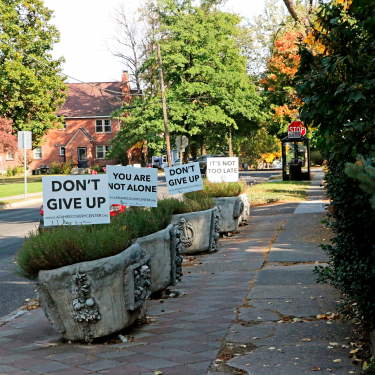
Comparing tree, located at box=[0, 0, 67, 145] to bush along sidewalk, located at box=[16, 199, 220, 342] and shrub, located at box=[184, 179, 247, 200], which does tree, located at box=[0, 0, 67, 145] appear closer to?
shrub, located at box=[184, 179, 247, 200]

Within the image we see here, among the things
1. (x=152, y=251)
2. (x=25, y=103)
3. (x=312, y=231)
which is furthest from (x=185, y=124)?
(x=152, y=251)

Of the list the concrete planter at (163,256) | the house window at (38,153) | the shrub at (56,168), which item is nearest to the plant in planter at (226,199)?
the concrete planter at (163,256)

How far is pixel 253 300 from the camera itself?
644 cm

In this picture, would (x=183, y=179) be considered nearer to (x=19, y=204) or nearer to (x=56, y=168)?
(x=19, y=204)

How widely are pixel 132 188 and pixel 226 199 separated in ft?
17.8

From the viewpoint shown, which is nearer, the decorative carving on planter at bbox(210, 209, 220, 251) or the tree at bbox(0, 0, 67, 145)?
the decorative carving on planter at bbox(210, 209, 220, 251)

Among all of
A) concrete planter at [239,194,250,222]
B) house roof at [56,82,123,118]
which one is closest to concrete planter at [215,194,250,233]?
concrete planter at [239,194,250,222]

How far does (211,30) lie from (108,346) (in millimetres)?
40508

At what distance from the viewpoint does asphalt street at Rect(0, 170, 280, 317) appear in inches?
303

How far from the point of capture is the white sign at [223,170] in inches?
572

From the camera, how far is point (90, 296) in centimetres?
502

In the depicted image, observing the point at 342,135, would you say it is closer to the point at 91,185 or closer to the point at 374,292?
the point at 374,292

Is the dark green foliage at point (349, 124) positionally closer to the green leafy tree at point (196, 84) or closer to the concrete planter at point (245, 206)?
the concrete planter at point (245, 206)

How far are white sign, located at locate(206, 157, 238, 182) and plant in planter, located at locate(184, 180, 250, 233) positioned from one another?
643 millimetres
